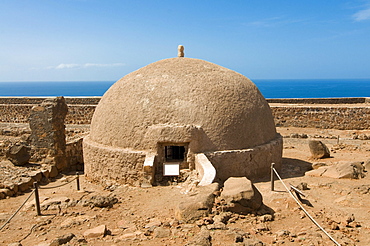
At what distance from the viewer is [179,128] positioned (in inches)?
285

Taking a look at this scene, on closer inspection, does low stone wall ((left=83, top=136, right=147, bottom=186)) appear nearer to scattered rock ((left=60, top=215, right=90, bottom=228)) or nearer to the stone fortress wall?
scattered rock ((left=60, top=215, right=90, bottom=228))

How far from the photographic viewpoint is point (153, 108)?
7613 mm

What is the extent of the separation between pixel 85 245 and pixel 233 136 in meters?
4.52

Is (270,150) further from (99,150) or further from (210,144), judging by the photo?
(99,150)

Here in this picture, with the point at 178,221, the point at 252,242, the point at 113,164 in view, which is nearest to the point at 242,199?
the point at 252,242

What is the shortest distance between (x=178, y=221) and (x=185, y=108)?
340 cm

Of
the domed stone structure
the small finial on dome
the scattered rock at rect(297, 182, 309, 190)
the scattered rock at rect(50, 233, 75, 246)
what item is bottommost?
the scattered rock at rect(297, 182, 309, 190)

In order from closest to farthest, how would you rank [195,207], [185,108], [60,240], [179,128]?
[60,240] → [195,207] → [179,128] → [185,108]

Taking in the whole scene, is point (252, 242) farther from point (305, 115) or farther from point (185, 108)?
point (305, 115)

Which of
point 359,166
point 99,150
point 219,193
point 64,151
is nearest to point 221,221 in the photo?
point 219,193

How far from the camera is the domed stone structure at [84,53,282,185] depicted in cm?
733

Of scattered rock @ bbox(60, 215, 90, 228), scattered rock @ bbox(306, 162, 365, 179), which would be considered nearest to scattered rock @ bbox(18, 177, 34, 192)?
scattered rock @ bbox(60, 215, 90, 228)

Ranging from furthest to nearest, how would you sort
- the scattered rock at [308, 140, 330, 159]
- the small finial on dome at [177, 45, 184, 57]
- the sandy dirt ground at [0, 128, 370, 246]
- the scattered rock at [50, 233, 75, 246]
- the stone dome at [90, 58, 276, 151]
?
1. the scattered rock at [308, 140, 330, 159]
2. the small finial on dome at [177, 45, 184, 57]
3. the stone dome at [90, 58, 276, 151]
4. the sandy dirt ground at [0, 128, 370, 246]
5. the scattered rock at [50, 233, 75, 246]

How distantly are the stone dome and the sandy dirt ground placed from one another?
1331 mm
